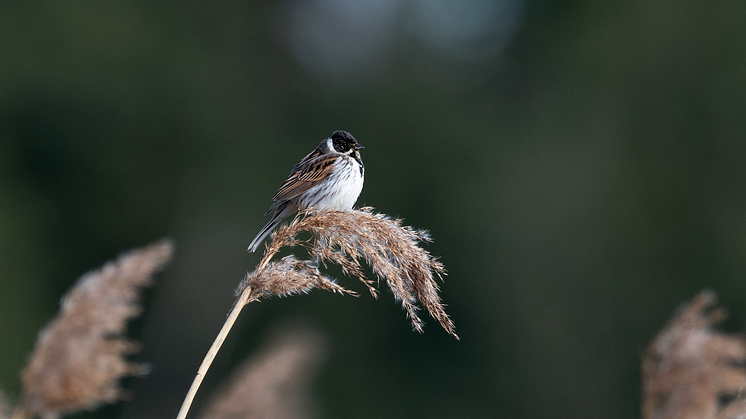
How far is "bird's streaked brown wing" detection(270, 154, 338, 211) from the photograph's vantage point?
5285 millimetres

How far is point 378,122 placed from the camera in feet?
65.3

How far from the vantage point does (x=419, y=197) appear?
1819 centimetres

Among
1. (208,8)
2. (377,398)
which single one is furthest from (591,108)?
(208,8)

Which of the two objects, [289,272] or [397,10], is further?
[397,10]

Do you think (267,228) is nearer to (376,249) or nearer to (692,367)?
(376,249)

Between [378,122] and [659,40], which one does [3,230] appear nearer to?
[378,122]

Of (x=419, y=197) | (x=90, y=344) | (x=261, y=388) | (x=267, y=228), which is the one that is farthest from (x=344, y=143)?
(x=419, y=197)

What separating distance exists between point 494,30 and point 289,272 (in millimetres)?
21929

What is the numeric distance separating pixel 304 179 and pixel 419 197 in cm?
1291

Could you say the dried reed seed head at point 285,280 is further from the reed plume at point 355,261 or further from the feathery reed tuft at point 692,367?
the feathery reed tuft at point 692,367

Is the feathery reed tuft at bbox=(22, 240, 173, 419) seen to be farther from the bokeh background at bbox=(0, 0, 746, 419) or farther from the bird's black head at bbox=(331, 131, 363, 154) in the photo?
the bokeh background at bbox=(0, 0, 746, 419)

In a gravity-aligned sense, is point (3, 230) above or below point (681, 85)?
below

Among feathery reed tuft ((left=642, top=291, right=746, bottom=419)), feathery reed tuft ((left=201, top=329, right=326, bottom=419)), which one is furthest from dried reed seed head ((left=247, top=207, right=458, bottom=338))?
feathery reed tuft ((left=642, top=291, right=746, bottom=419))

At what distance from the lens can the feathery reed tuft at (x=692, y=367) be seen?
229 centimetres
